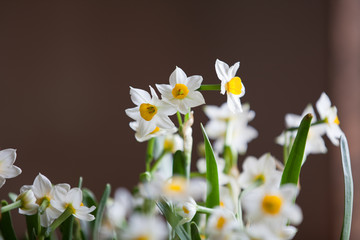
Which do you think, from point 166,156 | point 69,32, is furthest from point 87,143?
point 166,156

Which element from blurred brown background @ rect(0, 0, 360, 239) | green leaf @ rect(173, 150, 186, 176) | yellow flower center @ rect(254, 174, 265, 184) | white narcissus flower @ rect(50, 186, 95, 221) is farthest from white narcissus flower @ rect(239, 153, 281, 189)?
blurred brown background @ rect(0, 0, 360, 239)

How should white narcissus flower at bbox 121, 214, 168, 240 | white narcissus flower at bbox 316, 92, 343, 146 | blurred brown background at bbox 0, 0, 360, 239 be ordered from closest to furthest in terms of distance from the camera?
white narcissus flower at bbox 121, 214, 168, 240, white narcissus flower at bbox 316, 92, 343, 146, blurred brown background at bbox 0, 0, 360, 239

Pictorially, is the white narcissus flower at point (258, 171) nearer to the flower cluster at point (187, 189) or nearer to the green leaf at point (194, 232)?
the flower cluster at point (187, 189)

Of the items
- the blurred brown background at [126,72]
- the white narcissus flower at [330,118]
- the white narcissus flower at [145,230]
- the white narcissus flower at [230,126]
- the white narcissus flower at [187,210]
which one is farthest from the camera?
the blurred brown background at [126,72]

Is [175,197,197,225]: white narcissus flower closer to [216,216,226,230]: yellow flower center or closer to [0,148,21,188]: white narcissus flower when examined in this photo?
[216,216,226,230]: yellow flower center

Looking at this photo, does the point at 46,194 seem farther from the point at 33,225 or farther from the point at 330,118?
the point at 330,118

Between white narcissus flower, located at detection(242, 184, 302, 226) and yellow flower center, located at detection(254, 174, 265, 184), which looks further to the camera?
yellow flower center, located at detection(254, 174, 265, 184)

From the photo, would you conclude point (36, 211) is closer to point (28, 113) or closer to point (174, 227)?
point (174, 227)

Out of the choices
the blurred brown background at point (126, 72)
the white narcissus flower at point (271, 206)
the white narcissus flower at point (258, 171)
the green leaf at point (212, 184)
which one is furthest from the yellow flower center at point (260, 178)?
the blurred brown background at point (126, 72)
